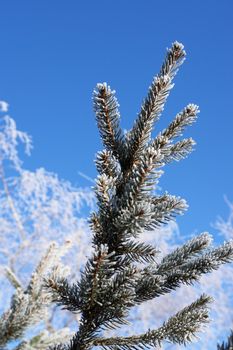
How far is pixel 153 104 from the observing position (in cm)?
165

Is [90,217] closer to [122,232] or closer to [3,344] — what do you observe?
[122,232]

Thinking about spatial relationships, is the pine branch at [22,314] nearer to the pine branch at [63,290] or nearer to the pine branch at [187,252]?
the pine branch at [63,290]

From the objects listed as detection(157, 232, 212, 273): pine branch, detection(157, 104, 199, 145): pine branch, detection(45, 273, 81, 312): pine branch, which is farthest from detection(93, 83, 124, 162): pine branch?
detection(45, 273, 81, 312): pine branch

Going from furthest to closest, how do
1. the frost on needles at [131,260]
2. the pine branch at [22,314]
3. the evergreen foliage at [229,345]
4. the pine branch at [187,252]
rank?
1. the pine branch at [22,314]
2. the pine branch at [187,252]
3. the frost on needles at [131,260]
4. the evergreen foliage at [229,345]

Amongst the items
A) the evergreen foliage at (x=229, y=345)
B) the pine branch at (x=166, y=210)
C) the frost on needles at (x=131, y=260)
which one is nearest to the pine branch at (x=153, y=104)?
the frost on needles at (x=131, y=260)

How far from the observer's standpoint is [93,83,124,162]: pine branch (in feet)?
5.42

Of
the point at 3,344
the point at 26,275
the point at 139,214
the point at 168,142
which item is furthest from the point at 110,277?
the point at 26,275

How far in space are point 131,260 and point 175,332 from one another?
283 millimetres

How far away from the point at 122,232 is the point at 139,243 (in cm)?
8

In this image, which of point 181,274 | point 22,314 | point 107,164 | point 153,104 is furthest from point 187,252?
point 22,314

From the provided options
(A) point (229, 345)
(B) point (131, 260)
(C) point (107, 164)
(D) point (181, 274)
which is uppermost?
(C) point (107, 164)

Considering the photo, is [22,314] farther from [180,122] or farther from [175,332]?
[180,122]

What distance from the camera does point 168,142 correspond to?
170 centimetres

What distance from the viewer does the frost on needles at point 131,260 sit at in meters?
1.42
